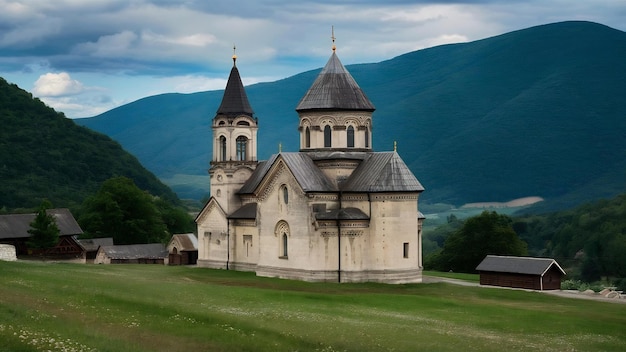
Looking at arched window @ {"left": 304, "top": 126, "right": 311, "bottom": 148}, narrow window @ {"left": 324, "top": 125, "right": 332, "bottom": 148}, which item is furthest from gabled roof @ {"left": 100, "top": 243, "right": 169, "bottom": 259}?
narrow window @ {"left": 324, "top": 125, "right": 332, "bottom": 148}

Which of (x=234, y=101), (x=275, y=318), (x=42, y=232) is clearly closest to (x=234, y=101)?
(x=234, y=101)

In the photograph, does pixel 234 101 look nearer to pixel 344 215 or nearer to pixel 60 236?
pixel 344 215

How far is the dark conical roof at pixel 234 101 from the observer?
65.7 meters

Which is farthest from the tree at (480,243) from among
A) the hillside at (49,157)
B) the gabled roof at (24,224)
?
the hillside at (49,157)

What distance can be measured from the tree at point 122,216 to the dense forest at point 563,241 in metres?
24.3

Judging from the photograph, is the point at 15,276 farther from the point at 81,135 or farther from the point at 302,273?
the point at 81,135

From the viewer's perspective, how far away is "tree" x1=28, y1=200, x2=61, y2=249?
227 feet

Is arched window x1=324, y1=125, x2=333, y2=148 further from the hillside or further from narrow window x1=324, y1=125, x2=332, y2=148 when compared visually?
the hillside

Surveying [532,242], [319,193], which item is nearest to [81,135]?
[532,242]

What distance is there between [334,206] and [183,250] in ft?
66.0

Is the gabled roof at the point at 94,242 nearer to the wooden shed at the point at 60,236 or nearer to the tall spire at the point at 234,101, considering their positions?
the wooden shed at the point at 60,236

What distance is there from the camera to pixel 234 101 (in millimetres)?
65875

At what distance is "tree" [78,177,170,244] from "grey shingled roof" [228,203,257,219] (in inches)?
952

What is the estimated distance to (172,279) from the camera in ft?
176
